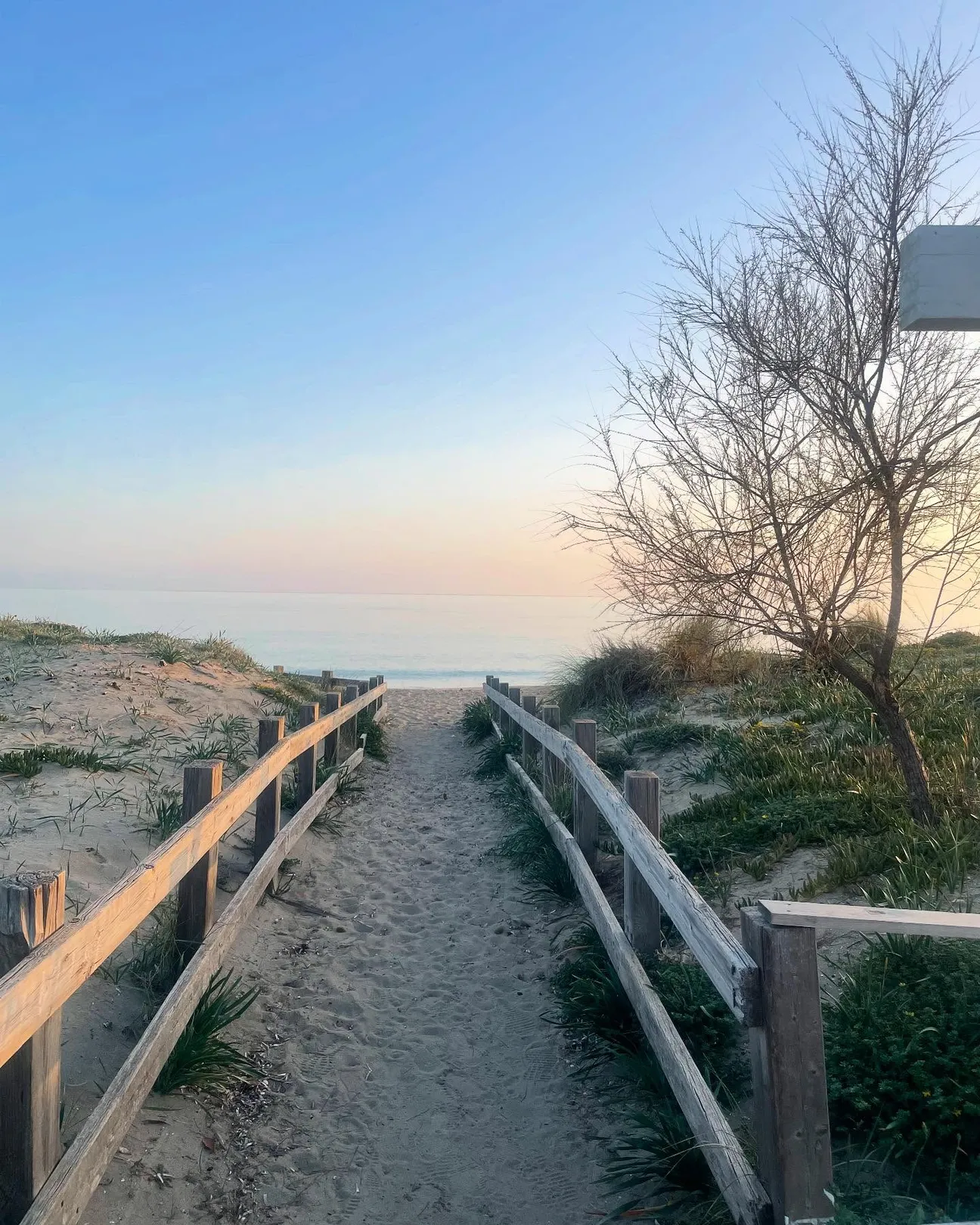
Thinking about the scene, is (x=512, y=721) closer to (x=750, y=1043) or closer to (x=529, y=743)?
(x=529, y=743)

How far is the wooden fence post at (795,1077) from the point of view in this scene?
7.86 ft

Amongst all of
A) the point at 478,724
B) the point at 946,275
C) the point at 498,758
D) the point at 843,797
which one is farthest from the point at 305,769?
the point at 478,724

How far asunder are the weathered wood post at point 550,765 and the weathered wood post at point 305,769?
80.3 inches

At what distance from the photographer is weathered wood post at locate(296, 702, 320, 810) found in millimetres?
7512

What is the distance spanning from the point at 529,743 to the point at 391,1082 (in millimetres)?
5779

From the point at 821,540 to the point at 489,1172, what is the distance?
14.0 feet

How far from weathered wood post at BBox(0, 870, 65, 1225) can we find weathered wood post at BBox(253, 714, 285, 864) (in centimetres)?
353

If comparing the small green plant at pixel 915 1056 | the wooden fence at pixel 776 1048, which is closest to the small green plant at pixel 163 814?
the wooden fence at pixel 776 1048

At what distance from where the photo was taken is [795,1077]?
241 cm

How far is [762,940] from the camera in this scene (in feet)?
7.95

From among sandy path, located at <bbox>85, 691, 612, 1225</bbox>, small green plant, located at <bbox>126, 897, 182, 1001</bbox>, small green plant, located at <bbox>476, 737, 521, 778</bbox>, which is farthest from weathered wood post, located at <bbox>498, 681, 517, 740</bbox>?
small green plant, located at <bbox>126, 897, 182, 1001</bbox>

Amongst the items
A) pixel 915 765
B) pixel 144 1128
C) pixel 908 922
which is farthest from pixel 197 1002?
pixel 915 765

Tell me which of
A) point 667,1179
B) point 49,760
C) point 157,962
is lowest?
point 667,1179

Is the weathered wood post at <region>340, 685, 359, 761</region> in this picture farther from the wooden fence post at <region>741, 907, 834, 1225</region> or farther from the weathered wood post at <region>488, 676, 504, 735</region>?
the wooden fence post at <region>741, 907, 834, 1225</region>
